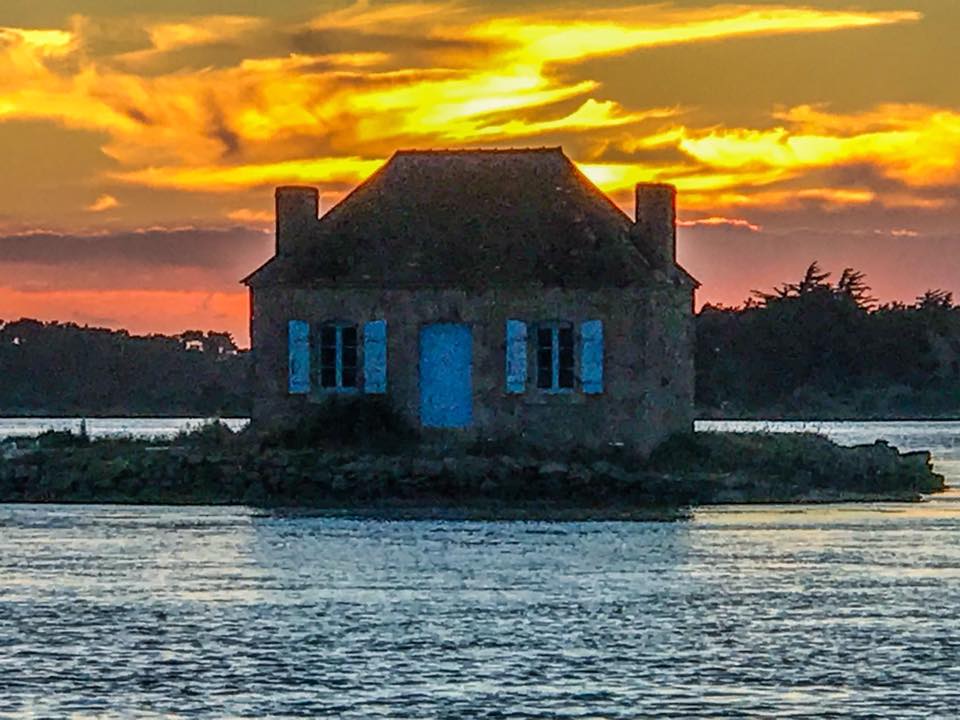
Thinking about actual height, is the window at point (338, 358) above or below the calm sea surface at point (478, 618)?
above

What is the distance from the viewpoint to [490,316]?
45406 mm

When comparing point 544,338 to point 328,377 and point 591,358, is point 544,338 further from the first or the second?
point 328,377

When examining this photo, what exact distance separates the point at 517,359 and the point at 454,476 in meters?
2.45

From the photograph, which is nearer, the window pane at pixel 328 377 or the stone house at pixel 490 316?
the stone house at pixel 490 316

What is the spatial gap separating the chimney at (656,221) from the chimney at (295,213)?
583 centimetres

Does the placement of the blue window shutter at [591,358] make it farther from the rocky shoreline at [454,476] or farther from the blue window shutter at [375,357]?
the blue window shutter at [375,357]

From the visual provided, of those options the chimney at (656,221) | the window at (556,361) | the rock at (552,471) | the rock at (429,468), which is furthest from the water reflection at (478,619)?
the chimney at (656,221)

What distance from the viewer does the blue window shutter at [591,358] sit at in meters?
45.1

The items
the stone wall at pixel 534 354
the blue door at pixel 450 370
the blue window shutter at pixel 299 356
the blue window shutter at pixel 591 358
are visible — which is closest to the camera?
the blue window shutter at pixel 591 358

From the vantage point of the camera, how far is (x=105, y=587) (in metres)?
31.4

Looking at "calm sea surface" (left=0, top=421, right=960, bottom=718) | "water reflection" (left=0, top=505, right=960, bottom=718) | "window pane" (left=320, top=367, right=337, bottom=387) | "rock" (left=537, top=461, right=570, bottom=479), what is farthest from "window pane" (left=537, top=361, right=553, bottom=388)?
"water reflection" (left=0, top=505, right=960, bottom=718)

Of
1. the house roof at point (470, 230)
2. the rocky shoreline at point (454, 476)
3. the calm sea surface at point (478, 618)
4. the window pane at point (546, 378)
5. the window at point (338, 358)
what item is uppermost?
the house roof at point (470, 230)

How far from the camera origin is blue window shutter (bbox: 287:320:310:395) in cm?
4597

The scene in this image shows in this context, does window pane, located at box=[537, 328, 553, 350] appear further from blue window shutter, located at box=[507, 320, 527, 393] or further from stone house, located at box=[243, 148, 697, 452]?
blue window shutter, located at box=[507, 320, 527, 393]
